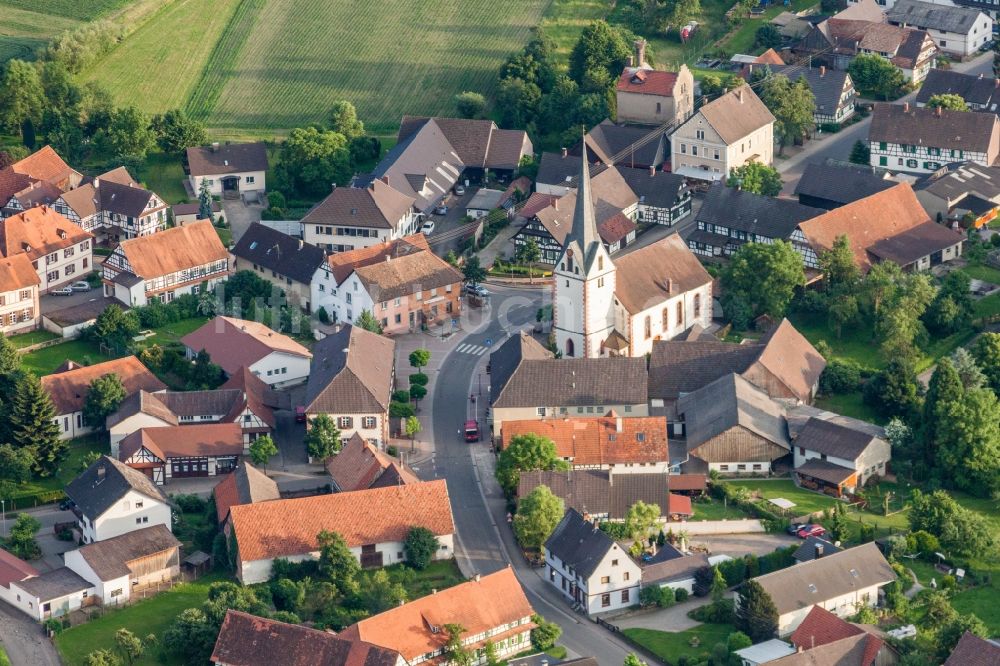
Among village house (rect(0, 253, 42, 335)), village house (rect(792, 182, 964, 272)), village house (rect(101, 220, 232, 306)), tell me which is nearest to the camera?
village house (rect(0, 253, 42, 335))

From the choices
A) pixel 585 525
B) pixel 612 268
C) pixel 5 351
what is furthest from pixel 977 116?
pixel 5 351

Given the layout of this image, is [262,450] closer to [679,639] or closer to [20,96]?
[679,639]

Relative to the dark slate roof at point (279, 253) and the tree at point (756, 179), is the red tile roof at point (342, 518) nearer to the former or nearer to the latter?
the dark slate roof at point (279, 253)

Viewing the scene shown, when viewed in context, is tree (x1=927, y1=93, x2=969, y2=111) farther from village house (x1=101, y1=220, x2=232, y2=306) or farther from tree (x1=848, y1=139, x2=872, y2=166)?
village house (x1=101, y1=220, x2=232, y2=306)

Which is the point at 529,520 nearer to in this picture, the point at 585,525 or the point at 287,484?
the point at 585,525

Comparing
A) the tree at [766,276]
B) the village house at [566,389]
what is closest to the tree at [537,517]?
the village house at [566,389]

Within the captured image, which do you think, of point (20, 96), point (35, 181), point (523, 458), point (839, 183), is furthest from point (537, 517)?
point (20, 96)

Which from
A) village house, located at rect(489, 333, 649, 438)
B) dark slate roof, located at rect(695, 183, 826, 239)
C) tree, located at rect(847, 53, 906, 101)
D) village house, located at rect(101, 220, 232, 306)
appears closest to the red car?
village house, located at rect(489, 333, 649, 438)
